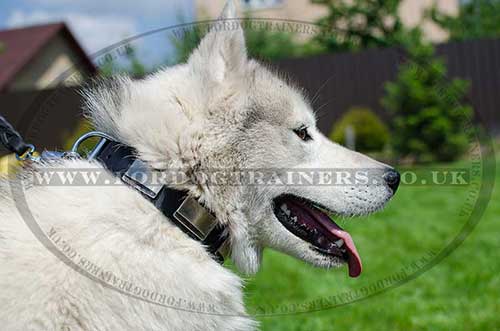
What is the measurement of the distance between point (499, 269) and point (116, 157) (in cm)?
429

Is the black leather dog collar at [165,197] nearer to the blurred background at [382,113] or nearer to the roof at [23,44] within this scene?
the blurred background at [382,113]

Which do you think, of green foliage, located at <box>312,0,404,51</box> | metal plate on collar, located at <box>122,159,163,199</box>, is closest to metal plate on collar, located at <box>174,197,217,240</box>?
metal plate on collar, located at <box>122,159,163,199</box>

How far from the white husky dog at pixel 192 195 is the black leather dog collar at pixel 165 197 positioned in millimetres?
26

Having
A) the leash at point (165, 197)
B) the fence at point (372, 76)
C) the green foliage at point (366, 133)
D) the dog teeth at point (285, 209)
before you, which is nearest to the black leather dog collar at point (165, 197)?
the leash at point (165, 197)

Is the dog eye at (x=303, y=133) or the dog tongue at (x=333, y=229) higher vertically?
the dog eye at (x=303, y=133)

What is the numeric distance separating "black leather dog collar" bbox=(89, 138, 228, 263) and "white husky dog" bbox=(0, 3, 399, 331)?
0.09 feet

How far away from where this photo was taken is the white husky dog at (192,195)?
189cm

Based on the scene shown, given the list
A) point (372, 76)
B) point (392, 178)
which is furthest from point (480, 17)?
point (392, 178)

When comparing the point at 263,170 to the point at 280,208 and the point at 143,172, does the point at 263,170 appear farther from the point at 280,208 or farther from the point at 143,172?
the point at 143,172

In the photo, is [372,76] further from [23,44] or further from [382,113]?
[23,44]

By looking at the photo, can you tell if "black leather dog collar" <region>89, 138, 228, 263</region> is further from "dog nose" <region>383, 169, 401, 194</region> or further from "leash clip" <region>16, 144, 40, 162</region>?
"dog nose" <region>383, 169, 401, 194</region>

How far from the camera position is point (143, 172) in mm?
2068

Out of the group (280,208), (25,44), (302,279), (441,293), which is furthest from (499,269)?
(25,44)

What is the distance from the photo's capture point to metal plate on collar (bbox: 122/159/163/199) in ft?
6.73
